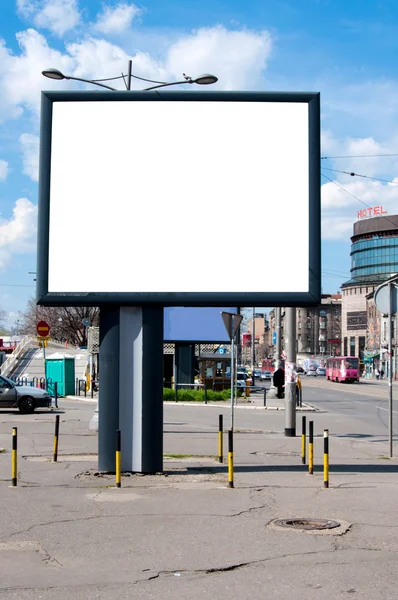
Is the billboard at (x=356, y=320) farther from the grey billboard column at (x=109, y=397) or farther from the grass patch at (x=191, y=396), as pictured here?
the grey billboard column at (x=109, y=397)

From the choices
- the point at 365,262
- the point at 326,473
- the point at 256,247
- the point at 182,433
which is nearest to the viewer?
the point at 326,473

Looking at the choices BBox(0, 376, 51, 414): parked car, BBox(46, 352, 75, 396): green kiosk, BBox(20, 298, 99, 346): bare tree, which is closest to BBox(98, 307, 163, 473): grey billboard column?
BBox(0, 376, 51, 414): parked car

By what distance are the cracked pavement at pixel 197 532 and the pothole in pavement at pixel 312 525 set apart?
0.30 feet

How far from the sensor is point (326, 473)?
480 inches

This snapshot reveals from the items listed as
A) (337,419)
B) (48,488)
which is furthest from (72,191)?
(337,419)

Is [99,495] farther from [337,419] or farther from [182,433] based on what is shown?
[337,419]

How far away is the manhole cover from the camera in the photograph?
30.6 feet

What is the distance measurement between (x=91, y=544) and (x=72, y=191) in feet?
21.6

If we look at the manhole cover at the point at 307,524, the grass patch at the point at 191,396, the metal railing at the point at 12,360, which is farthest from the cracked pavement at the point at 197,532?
the metal railing at the point at 12,360

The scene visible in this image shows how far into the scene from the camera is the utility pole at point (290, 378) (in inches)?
858

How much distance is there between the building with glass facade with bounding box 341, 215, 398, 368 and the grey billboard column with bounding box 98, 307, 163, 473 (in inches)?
5954

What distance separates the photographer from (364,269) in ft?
576

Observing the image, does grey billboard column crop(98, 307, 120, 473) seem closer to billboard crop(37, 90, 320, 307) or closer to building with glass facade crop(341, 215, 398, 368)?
billboard crop(37, 90, 320, 307)

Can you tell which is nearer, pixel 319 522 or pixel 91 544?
pixel 91 544
